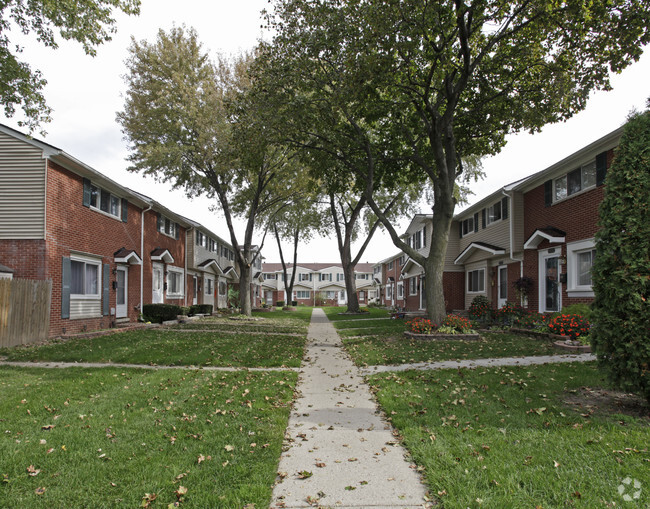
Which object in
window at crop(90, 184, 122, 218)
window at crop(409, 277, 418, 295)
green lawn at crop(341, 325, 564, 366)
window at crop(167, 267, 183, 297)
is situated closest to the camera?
green lawn at crop(341, 325, 564, 366)

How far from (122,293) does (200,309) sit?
26.6 ft

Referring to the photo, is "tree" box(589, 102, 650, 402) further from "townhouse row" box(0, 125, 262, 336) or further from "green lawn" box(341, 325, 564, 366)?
"townhouse row" box(0, 125, 262, 336)

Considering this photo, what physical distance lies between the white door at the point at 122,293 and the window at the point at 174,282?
16.6ft

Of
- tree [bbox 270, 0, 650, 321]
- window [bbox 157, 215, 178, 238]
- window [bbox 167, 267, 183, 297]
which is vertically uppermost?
tree [bbox 270, 0, 650, 321]

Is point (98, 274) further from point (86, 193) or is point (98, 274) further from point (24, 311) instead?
point (24, 311)

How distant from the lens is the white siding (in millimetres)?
12305

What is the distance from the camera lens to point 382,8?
383 inches

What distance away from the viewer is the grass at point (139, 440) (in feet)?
11.1

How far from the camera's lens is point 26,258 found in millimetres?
12273

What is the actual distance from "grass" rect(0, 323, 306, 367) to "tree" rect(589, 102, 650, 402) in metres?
5.77

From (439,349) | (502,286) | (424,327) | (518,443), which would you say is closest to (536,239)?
(502,286)

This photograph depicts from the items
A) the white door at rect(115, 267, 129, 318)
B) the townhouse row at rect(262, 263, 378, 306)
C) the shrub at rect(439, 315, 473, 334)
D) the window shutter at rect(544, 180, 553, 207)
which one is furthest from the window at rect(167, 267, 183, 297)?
the townhouse row at rect(262, 263, 378, 306)

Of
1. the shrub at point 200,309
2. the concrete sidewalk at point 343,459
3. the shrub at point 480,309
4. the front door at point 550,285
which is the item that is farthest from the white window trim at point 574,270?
the shrub at point 200,309

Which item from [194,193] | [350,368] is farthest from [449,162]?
[194,193]
